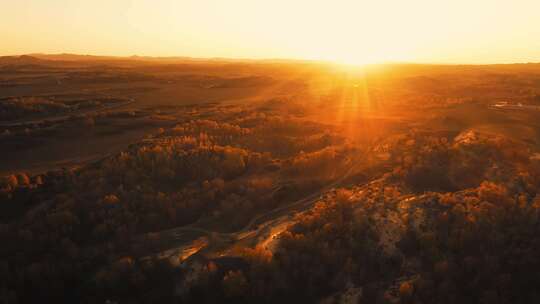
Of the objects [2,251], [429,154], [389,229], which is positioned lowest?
[2,251]

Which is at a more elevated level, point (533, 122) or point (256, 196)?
point (533, 122)

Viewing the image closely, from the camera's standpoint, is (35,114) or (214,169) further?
(35,114)

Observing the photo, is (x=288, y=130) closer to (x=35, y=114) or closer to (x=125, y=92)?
(x=35, y=114)

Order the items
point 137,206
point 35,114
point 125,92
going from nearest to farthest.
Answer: point 137,206 → point 35,114 → point 125,92

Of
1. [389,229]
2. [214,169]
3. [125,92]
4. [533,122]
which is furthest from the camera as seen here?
[125,92]

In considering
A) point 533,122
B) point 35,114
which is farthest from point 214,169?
point 35,114

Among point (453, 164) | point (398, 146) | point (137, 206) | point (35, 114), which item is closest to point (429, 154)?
point (453, 164)
